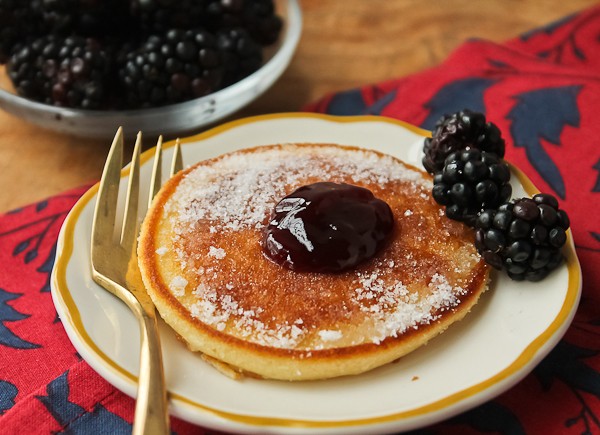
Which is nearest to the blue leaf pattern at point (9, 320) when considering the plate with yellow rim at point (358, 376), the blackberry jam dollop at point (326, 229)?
the plate with yellow rim at point (358, 376)

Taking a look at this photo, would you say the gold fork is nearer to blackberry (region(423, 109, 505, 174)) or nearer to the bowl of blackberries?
the bowl of blackberries

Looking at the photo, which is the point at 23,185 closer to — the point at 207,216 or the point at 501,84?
the point at 207,216

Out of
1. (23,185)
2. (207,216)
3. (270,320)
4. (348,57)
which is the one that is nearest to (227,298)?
(270,320)

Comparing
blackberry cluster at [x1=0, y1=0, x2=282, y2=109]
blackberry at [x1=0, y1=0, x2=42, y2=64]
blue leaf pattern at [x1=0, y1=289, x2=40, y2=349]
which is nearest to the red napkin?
blue leaf pattern at [x1=0, y1=289, x2=40, y2=349]

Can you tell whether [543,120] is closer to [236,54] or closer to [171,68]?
[236,54]

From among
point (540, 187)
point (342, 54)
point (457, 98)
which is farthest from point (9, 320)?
point (342, 54)

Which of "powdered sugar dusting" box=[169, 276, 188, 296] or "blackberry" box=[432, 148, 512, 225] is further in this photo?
"blackberry" box=[432, 148, 512, 225]
